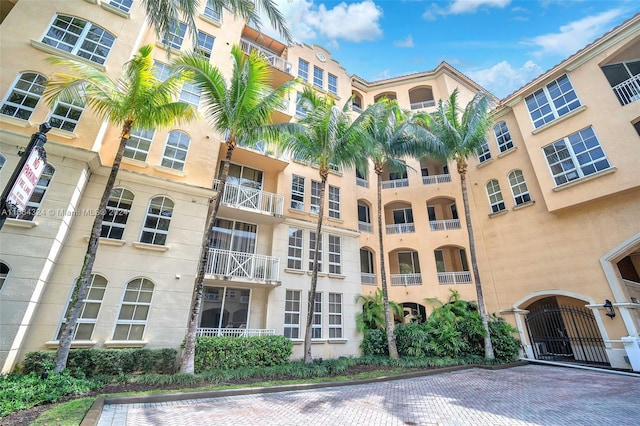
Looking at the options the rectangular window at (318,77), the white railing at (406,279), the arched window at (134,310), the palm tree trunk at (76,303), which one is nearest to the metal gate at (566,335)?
the white railing at (406,279)

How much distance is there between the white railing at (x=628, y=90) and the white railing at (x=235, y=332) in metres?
20.3

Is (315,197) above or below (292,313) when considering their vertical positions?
A: above

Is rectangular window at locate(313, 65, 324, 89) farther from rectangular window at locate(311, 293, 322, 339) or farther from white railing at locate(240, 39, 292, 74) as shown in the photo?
rectangular window at locate(311, 293, 322, 339)

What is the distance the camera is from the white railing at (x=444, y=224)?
19.2m

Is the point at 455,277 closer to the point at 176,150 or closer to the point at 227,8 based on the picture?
the point at 176,150

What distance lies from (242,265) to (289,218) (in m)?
3.56

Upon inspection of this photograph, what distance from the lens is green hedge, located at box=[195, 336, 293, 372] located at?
10156mm

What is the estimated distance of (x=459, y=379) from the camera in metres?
10.3

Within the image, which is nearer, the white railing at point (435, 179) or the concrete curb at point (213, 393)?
the concrete curb at point (213, 393)

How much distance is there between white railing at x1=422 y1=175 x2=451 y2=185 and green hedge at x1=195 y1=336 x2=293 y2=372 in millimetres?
14967

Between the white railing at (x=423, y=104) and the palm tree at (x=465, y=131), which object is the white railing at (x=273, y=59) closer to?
the palm tree at (x=465, y=131)

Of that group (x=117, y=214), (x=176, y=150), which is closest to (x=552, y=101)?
(x=176, y=150)

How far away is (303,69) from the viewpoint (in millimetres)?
20641

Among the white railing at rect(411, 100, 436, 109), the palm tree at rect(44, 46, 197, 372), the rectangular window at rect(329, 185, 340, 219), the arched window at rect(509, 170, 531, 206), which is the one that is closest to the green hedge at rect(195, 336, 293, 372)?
the palm tree at rect(44, 46, 197, 372)
